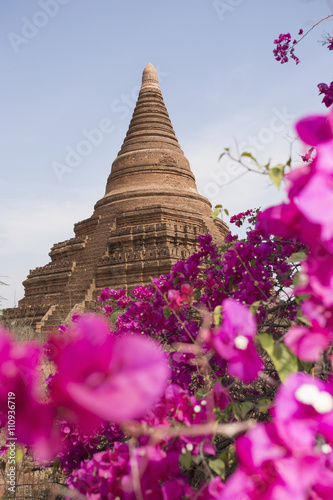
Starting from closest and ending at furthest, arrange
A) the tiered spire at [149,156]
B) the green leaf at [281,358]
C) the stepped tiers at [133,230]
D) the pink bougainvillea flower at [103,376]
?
the pink bougainvillea flower at [103,376], the green leaf at [281,358], the stepped tiers at [133,230], the tiered spire at [149,156]

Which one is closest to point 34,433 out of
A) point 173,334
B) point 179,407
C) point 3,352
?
point 3,352

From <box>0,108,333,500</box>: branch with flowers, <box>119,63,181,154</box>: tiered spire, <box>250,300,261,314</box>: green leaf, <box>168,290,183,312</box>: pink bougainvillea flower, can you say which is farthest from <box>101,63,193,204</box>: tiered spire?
<box>0,108,333,500</box>: branch with flowers

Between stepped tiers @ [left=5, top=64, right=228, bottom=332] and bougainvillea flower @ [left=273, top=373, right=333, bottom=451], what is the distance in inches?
412

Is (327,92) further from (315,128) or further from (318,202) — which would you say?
(318,202)

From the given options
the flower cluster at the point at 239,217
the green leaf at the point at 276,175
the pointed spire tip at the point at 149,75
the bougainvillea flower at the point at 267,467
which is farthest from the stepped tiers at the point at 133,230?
the bougainvillea flower at the point at 267,467

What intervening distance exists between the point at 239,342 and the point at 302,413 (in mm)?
196

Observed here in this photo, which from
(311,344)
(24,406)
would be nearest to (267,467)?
(311,344)

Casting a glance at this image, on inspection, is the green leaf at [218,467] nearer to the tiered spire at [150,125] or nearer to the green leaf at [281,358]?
the green leaf at [281,358]

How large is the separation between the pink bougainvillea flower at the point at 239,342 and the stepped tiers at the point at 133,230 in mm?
10276

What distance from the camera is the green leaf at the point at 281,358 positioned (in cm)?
72

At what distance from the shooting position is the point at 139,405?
378 mm

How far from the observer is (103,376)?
406 mm

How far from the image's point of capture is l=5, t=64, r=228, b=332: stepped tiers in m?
11.7

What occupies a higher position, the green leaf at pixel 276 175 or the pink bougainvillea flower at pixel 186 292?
the pink bougainvillea flower at pixel 186 292
